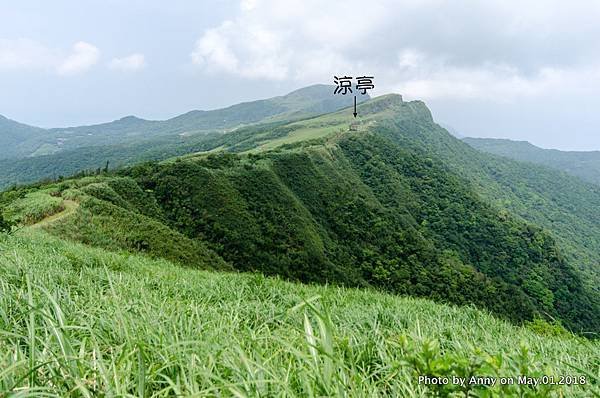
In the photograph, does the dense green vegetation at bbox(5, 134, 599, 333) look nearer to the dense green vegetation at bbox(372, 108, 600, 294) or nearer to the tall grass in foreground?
the tall grass in foreground

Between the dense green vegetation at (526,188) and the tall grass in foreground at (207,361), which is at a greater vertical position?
the tall grass in foreground at (207,361)

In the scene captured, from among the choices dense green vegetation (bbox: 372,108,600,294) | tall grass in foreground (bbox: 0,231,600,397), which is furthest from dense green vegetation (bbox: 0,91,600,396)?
dense green vegetation (bbox: 372,108,600,294)

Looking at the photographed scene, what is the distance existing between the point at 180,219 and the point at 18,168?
17460 centimetres

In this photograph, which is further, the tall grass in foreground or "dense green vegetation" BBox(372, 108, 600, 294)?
"dense green vegetation" BBox(372, 108, 600, 294)

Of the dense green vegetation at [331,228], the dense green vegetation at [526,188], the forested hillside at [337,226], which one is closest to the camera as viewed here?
the dense green vegetation at [331,228]

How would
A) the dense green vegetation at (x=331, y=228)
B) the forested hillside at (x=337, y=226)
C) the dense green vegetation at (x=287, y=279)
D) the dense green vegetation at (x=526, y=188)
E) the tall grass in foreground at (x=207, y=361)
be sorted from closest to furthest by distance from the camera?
the tall grass in foreground at (x=207, y=361) → the dense green vegetation at (x=287, y=279) → the dense green vegetation at (x=331, y=228) → the forested hillside at (x=337, y=226) → the dense green vegetation at (x=526, y=188)

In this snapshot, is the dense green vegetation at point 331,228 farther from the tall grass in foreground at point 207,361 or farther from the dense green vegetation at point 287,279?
the tall grass in foreground at point 207,361

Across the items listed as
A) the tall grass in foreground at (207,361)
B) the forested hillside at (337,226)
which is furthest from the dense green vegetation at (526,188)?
the tall grass in foreground at (207,361)

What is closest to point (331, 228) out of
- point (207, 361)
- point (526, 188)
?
point (207, 361)

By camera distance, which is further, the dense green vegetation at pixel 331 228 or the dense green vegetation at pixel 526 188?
the dense green vegetation at pixel 526 188

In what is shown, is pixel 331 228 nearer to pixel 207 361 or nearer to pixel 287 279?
pixel 287 279

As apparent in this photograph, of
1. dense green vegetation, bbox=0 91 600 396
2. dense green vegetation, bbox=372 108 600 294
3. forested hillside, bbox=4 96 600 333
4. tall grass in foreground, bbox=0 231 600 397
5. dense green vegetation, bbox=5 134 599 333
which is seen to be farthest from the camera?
dense green vegetation, bbox=372 108 600 294

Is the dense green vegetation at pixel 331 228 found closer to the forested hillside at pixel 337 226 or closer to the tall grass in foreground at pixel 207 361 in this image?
the forested hillside at pixel 337 226

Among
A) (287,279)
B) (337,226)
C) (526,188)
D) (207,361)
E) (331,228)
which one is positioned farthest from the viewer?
(526,188)
